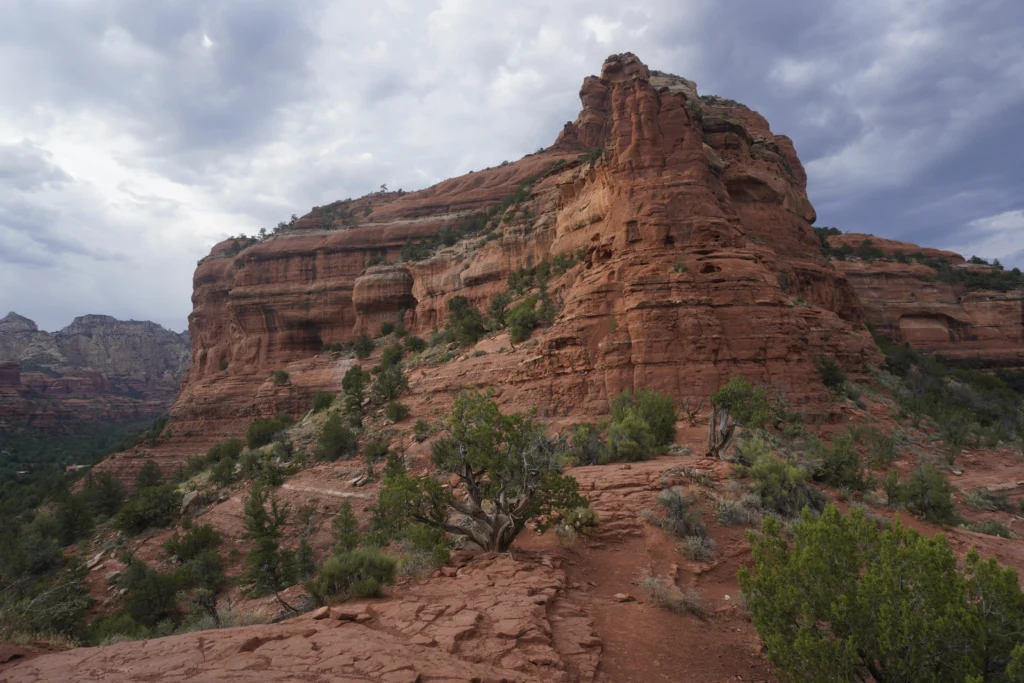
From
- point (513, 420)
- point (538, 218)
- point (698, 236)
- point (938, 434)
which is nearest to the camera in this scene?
point (513, 420)

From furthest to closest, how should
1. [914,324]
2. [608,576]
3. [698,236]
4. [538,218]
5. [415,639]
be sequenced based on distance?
[914,324] < [538,218] < [698,236] < [608,576] < [415,639]

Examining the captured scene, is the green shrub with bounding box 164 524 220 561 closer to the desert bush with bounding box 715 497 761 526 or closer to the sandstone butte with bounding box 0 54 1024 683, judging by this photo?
the sandstone butte with bounding box 0 54 1024 683

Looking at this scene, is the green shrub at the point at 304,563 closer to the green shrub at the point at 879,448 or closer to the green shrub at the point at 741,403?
the green shrub at the point at 741,403

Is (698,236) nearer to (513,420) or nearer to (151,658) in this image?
(513,420)

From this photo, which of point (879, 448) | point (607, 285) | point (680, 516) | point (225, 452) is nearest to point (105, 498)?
point (225, 452)

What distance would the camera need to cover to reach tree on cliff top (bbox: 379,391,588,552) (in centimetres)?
784

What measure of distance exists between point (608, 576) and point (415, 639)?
11.3 ft

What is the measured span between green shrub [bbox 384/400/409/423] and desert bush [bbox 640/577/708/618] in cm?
1856

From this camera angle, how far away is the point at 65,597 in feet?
45.1

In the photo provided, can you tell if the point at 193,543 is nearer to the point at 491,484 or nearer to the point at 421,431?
the point at 421,431

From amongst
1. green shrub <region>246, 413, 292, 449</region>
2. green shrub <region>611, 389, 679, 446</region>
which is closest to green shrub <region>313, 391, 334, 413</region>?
green shrub <region>246, 413, 292, 449</region>

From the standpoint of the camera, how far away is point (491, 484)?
832 centimetres

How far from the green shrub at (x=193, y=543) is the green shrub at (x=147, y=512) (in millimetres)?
3853

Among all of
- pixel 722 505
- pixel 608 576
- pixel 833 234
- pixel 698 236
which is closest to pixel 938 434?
pixel 698 236
